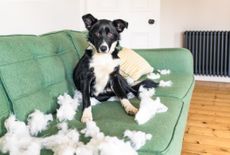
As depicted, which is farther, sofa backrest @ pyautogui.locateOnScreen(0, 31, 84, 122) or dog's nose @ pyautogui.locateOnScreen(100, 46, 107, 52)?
dog's nose @ pyautogui.locateOnScreen(100, 46, 107, 52)

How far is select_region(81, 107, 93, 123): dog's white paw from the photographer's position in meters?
1.56

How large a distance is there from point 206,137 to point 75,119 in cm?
142

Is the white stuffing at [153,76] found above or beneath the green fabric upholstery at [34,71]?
beneath

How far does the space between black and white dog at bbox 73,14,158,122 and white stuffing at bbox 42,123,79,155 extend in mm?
458

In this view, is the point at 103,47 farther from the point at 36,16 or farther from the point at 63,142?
the point at 36,16

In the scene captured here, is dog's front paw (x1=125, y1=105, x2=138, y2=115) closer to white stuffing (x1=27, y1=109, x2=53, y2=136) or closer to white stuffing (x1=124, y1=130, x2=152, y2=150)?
white stuffing (x1=124, y1=130, x2=152, y2=150)

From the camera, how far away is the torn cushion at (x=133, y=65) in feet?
8.17

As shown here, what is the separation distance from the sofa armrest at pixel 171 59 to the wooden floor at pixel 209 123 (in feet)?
1.83

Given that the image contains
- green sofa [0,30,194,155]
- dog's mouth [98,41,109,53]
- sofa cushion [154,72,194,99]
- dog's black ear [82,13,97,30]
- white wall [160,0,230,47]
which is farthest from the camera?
white wall [160,0,230,47]

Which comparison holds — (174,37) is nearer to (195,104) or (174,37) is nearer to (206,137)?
(195,104)

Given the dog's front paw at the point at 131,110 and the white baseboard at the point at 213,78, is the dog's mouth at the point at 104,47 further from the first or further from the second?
the white baseboard at the point at 213,78

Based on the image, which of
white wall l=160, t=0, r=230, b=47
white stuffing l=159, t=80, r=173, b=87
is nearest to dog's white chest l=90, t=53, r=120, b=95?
white stuffing l=159, t=80, r=173, b=87

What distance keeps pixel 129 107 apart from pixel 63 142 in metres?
0.59

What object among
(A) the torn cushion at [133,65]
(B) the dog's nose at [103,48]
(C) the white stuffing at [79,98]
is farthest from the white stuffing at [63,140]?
(A) the torn cushion at [133,65]
